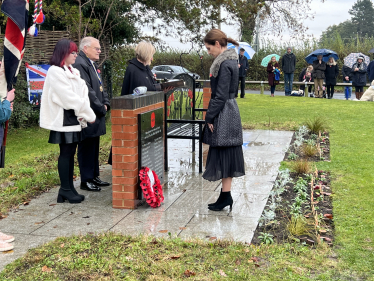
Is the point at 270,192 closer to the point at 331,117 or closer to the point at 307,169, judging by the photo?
the point at 307,169

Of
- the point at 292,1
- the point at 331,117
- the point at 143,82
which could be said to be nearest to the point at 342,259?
the point at 143,82

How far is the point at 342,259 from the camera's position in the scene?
13.1 feet

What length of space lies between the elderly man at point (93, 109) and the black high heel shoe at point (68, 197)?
0.53 meters

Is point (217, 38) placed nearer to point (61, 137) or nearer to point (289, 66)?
point (61, 137)

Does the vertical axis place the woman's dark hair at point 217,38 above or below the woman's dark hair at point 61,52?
above

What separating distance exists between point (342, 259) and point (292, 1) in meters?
28.5

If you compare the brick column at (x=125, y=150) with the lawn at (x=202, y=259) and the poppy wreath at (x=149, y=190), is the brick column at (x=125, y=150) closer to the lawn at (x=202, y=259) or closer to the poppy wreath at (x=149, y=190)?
the poppy wreath at (x=149, y=190)

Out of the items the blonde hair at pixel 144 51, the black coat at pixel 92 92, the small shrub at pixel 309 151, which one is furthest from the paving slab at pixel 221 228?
the small shrub at pixel 309 151

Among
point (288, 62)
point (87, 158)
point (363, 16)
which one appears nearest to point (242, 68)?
point (288, 62)

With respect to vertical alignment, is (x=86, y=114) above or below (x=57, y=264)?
above

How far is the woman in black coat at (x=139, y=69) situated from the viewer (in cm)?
623

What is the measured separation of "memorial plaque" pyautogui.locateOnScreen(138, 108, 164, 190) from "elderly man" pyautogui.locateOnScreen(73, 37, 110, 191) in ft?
2.21

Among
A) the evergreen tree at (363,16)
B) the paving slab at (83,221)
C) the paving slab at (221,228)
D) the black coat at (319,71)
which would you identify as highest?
the evergreen tree at (363,16)

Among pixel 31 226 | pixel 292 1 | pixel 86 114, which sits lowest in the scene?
pixel 31 226
